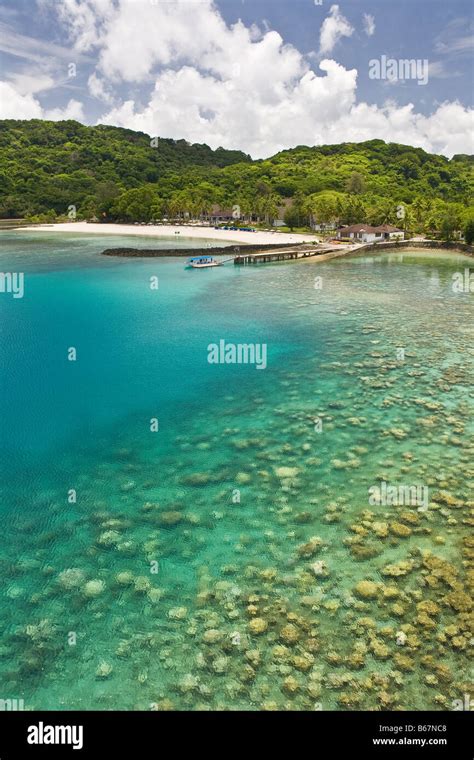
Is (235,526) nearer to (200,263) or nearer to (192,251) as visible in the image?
(200,263)

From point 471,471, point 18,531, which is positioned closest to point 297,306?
point 471,471

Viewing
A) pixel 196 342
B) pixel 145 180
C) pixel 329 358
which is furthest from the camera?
pixel 145 180

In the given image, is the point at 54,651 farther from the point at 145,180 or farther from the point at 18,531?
the point at 145,180

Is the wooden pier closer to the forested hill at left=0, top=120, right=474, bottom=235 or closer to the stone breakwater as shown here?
the stone breakwater

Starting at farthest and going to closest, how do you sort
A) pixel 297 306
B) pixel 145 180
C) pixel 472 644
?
pixel 145 180
pixel 297 306
pixel 472 644
